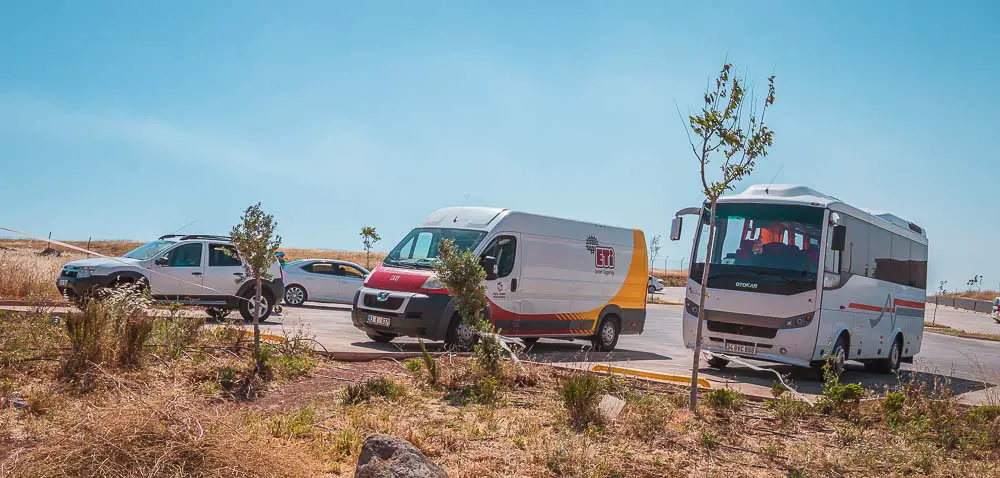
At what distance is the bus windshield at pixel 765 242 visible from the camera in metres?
12.8

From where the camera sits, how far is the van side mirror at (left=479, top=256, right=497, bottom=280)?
45.5 ft

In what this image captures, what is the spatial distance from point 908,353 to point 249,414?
15.7 m

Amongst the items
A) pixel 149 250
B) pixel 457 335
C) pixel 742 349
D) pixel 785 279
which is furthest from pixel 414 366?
pixel 149 250

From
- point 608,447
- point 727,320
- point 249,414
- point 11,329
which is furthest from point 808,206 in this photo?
point 11,329

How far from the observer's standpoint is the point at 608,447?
20.6ft

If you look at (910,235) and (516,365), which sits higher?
(910,235)

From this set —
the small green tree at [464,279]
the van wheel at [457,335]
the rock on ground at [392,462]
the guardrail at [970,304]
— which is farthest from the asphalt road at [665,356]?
the guardrail at [970,304]

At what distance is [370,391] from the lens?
7973mm

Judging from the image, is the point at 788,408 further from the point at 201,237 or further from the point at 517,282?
the point at 201,237

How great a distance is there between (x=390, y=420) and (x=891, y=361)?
42.9ft

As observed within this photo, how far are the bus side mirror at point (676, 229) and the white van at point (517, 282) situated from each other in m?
2.93

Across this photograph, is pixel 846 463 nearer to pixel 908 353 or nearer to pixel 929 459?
pixel 929 459

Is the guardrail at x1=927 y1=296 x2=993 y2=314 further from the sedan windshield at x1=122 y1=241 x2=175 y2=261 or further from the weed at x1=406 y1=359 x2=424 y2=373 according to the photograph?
the weed at x1=406 y1=359 x2=424 y2=373

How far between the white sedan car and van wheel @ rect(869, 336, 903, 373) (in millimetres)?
15171
